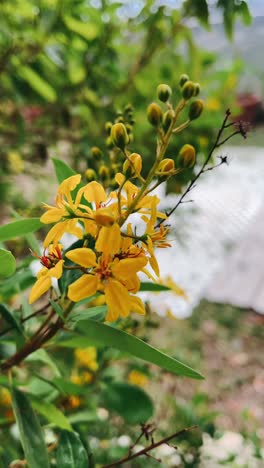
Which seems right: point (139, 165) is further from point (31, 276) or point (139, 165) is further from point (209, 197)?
point (209, 197)

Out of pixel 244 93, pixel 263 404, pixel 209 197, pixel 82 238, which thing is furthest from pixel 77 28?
pixel 244 93

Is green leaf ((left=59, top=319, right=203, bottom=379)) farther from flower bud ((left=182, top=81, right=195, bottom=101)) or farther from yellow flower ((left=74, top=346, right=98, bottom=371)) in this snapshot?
yellow flower ((left=74, top=346, right=98, bottom=371))

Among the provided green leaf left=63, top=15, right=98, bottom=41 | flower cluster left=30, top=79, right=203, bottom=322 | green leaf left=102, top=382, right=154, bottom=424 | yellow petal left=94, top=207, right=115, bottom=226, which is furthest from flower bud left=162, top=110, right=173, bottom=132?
green leaf left=63, top=15, right=98, bottom=41

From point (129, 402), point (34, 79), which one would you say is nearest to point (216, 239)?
point (34, 79)

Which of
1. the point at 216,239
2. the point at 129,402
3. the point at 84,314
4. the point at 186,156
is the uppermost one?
the point at 186,156

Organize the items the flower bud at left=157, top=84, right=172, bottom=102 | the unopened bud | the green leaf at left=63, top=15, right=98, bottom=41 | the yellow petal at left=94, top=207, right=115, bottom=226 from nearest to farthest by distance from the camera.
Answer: the yellow petal at left=94, top=207, right=115, bottom=226, the flower bud at left=157, top=84, right=172, bottom=102, the unopened bud, the green leaf at left=63, top=15, right=98, bottom=41

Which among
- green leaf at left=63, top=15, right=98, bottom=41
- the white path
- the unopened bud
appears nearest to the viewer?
the unopened bud

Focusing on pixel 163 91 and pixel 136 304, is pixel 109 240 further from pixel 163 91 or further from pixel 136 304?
pixel 163 91
